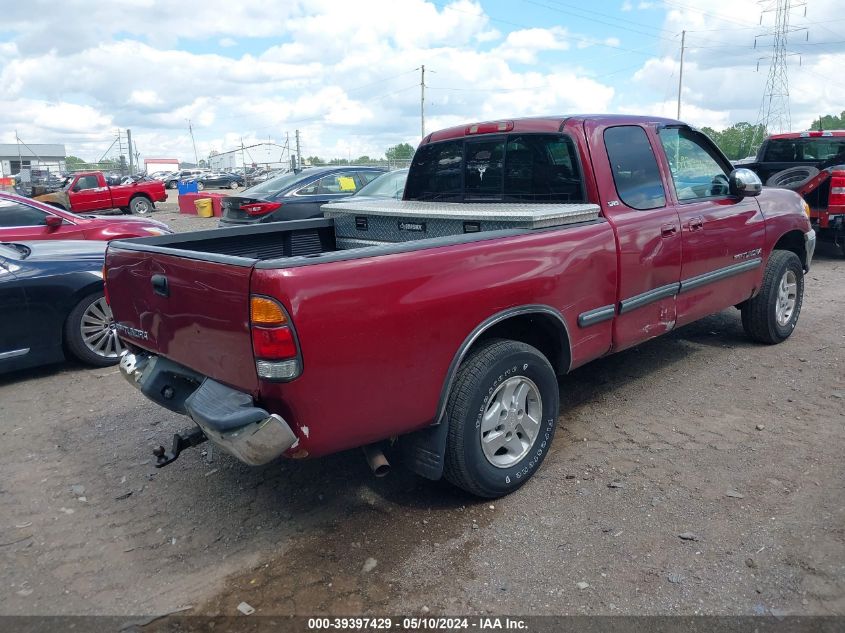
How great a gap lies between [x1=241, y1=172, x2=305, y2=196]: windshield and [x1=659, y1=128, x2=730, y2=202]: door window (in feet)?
24.1

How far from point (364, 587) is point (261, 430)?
82cm

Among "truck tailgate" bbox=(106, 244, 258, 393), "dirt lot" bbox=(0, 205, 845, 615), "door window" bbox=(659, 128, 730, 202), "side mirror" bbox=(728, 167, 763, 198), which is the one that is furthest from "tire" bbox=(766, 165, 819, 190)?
"truck tailgate" bbox=(106, 244, 258, 393)

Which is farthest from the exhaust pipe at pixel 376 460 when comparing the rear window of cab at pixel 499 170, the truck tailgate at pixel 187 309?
the rear window of cab at pixel 499 170

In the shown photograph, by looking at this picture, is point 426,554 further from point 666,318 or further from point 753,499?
point 666,318

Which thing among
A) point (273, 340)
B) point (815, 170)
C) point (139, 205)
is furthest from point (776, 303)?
point (139, 205)

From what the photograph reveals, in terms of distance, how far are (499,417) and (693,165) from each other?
2700 mm

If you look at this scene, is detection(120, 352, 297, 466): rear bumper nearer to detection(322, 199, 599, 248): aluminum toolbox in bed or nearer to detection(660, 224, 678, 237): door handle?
detection(322, 199, 599, 248): aluminum toolbox in bed

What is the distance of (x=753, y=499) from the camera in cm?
347

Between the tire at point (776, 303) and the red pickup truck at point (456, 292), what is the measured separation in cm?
4

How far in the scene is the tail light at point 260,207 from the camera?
10.6 meters

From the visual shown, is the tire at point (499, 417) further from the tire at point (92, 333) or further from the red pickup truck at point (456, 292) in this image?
the tire at point (92, 333)

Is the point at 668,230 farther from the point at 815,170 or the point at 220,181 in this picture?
the point at 220,181

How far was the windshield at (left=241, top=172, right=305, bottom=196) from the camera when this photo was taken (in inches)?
438

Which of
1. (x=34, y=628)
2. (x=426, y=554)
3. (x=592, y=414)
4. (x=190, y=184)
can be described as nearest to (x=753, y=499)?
(x=592, y=414)
